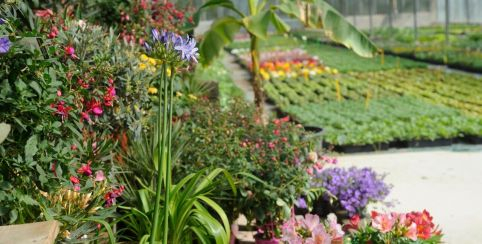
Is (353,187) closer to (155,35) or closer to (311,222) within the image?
(311,222)

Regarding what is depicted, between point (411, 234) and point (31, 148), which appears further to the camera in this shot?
point (411, 234)

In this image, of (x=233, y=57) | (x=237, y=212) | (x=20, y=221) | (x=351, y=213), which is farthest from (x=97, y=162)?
(x=233, y=57)

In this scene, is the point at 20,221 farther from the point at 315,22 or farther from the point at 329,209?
the point at 315,22

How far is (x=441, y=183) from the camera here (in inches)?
292

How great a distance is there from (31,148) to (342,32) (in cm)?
569

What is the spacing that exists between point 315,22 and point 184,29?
1.51 m

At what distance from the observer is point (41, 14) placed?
17.5 feet

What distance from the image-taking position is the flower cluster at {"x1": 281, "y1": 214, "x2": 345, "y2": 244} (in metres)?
3.76

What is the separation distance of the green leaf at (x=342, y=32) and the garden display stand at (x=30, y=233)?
5930 mm

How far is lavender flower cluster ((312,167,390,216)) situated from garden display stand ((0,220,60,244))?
297cm

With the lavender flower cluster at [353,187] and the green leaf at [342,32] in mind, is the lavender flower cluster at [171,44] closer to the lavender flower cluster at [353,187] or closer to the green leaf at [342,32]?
the lavender flower cluster at [353,187]

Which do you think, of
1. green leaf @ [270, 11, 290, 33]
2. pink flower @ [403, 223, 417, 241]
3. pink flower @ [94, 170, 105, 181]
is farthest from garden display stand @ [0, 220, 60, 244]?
green leaf @ [270, 11, 290, 33]

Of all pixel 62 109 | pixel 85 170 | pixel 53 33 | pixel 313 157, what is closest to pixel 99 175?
pixel 85 170

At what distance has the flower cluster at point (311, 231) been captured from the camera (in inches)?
148
